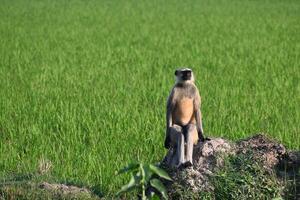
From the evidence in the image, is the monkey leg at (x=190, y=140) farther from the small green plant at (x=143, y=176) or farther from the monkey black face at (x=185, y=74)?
the small green plant at (x=143, y=176)

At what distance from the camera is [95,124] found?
661 centimetres

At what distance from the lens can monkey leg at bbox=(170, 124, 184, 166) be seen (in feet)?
12.5

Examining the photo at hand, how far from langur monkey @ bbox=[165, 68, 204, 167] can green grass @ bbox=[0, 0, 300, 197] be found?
37.2 inches

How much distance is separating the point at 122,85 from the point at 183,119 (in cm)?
520

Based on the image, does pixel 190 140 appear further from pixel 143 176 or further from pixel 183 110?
pixel 143 176

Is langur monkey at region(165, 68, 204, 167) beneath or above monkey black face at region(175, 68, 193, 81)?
beneath

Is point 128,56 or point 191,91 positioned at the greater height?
point 191,91

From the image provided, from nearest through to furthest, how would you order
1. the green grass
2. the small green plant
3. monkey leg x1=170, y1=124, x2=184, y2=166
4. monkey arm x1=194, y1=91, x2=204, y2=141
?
1. the small green plant
2. monkey leg x1=170, y1=124, x2=184, y2=166
3. monkey arm x1=194, y1=91, x2=204, y2=141
4. the green grass

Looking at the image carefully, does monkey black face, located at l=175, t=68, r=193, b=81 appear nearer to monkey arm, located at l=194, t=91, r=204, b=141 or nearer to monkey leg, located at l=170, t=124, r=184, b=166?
monkey arm, located at l=194, t=91, r=204, b=141

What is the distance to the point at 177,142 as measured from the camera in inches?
150

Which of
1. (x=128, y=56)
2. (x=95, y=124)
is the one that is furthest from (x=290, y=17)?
(x=95, y=124)

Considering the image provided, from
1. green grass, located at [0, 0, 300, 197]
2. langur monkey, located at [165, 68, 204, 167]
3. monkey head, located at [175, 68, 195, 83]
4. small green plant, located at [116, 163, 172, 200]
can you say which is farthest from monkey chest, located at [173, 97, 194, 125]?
small green plant, located at [116, 163, 172, 200]

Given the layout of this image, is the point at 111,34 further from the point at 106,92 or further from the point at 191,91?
the point at 191,91

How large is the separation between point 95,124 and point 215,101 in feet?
6.00
